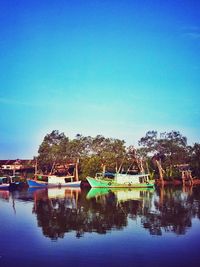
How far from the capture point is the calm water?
53.2 feet

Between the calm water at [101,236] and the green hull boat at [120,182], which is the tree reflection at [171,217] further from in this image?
the green hull boat at [120,182]

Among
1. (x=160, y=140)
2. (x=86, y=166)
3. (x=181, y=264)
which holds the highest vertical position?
(x=160, y=140)

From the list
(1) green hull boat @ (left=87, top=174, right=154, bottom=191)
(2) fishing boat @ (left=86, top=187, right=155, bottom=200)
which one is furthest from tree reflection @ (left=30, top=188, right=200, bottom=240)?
(1) green hull boat @ (left=87, top=174, right=154, bottom=191)

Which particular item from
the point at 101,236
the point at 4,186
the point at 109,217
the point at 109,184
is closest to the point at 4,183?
the point at 4,186

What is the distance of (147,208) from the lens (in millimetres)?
33406

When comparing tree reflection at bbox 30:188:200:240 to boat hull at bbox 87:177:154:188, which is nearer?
tree reflection at bbox 30:188:200:240

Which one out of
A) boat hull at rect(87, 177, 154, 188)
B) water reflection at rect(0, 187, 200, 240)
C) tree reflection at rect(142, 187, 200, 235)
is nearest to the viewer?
water reflection at rect(0, 187, 200, 240)

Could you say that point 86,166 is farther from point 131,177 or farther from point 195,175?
point 195,175

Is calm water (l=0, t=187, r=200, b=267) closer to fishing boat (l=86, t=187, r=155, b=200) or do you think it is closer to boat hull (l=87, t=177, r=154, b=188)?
fishing boat (l=86, t=187, r=155, b=200)

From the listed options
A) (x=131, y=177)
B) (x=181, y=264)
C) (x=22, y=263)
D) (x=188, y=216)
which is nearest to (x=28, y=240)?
(x=22, y=263)

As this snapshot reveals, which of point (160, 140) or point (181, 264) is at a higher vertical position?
point (160, 140)

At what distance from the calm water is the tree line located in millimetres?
36107

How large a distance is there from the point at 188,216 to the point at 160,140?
55.6 meters

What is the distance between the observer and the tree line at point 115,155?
228 ft
